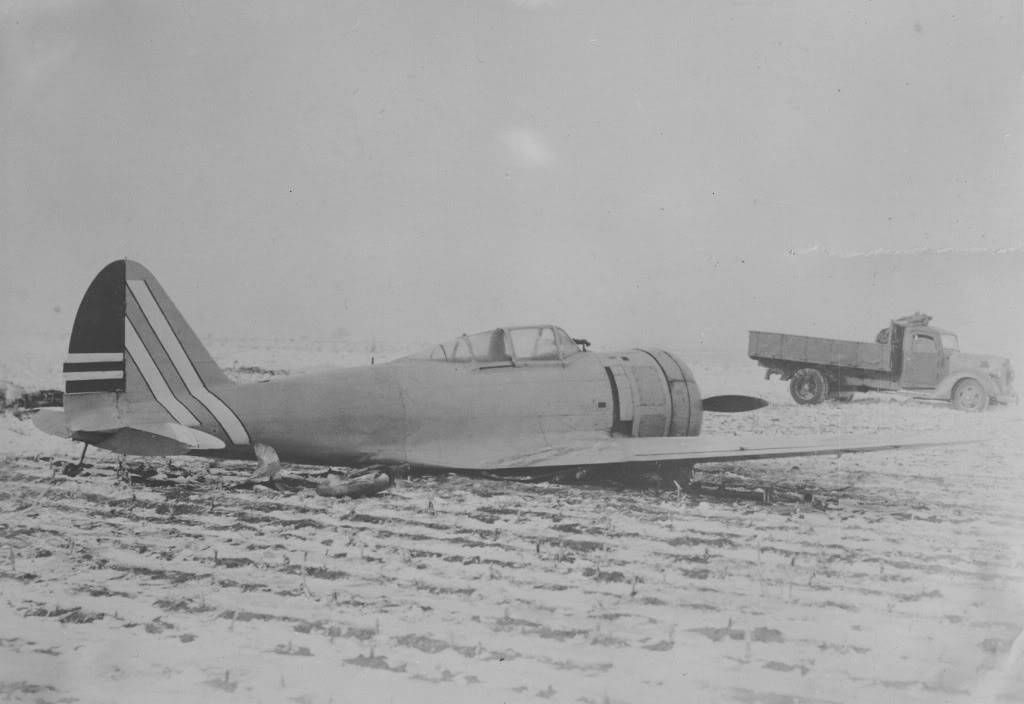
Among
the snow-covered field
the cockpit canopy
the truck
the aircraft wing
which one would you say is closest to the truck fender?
the truck

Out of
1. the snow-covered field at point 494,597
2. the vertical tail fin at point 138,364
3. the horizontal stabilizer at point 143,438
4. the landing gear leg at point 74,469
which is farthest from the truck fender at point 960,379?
the landing gear leg at point 74,469

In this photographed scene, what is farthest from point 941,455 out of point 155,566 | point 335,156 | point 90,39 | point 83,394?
point 90,39

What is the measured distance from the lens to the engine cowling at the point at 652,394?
5197 mm

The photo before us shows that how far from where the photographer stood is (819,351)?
1118cm

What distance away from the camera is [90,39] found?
3670 mm

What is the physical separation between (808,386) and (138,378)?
9.94m

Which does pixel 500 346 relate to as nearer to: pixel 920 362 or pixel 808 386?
pixel 808 386

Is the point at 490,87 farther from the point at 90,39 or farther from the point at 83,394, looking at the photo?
the point at 83,394

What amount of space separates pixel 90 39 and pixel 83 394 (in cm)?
183

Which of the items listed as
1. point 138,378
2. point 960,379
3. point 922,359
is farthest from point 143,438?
point 922,359

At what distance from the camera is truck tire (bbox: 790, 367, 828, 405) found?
11102mm

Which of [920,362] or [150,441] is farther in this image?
[920,362]

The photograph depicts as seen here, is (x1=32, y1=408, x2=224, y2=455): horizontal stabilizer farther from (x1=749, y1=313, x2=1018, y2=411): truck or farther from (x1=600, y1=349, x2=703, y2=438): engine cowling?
(x1=749, y1=313, x2=1018, y2=411): truck

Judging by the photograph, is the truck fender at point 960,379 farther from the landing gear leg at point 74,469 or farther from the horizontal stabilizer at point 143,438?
the landing gear leg at point 74,469
